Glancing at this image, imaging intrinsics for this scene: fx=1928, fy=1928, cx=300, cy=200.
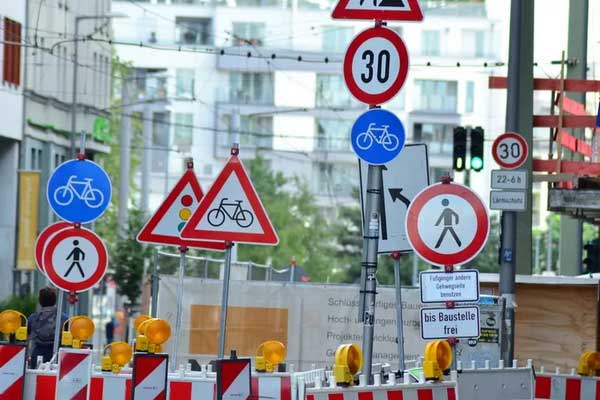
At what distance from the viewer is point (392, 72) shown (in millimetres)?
13945

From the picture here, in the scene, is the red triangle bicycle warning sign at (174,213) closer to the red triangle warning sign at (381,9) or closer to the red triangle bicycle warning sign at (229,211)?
the red triangle bicycle warning sign at (229,211)

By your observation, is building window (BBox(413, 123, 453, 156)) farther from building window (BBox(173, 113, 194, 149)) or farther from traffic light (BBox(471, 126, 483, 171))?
traffic light (BBox(471, 126, 483, 171))

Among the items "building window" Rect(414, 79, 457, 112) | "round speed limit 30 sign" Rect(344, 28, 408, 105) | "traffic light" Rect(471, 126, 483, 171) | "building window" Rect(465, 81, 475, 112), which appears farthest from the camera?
"building window" Rect(465, 81, 475, 112)

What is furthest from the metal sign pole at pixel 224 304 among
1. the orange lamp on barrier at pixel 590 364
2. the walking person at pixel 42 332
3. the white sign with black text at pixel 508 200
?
the white sign with black text at pixel 508 200

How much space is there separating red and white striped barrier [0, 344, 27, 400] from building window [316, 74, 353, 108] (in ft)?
313

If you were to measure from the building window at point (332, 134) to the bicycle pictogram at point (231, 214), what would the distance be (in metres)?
95.8

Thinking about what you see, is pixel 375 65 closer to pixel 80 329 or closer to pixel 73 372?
pixel 80 329

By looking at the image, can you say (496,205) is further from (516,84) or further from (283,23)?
(283,23)

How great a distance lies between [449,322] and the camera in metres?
14.1

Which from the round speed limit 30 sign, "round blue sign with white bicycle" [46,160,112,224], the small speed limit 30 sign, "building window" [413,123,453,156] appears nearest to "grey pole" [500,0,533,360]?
the small speed limit 30 sign

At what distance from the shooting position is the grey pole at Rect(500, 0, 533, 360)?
2215 centimetres

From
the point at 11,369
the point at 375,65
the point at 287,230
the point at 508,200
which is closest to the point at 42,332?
the point at 508,200

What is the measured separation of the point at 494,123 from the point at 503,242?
92.2 m

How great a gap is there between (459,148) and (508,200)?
6160 mm
